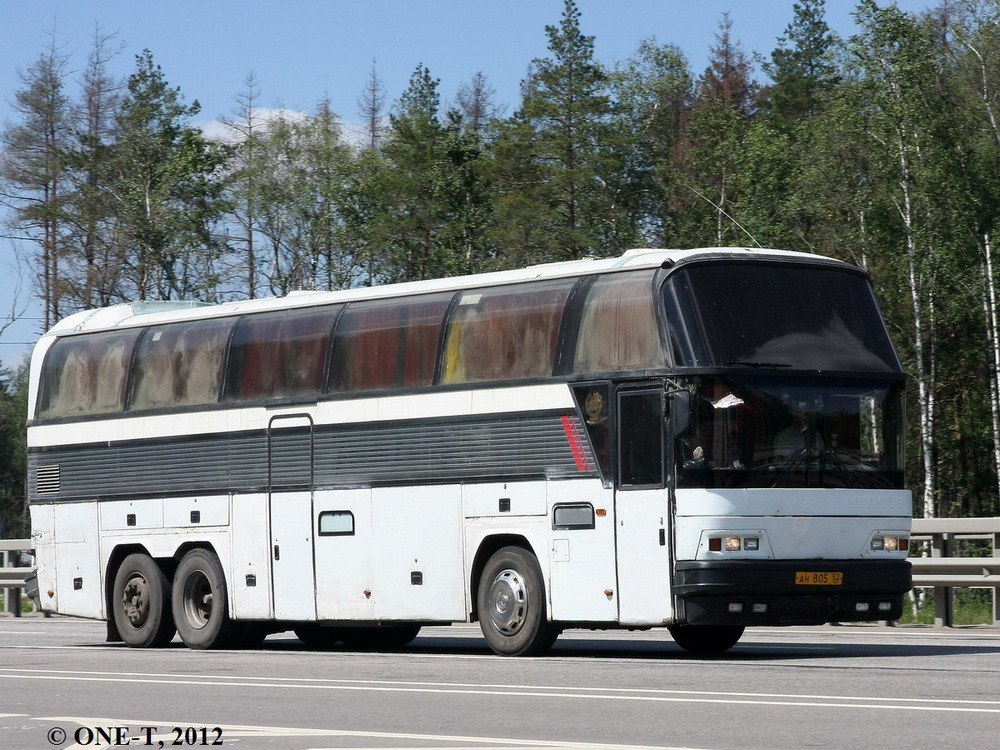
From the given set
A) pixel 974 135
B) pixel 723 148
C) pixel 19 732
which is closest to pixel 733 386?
pixel 19 732

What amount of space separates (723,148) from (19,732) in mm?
52478

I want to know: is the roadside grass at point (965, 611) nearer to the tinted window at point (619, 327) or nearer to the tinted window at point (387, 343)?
the tinted window at point (619, 327)

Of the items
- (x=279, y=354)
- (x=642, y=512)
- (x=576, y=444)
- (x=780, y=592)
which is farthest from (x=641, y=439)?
(x=279, y=354)

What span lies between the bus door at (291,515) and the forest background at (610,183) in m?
29.1

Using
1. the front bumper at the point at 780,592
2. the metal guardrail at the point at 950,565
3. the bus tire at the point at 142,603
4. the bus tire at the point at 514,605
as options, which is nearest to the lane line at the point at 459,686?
the front bumper at the point at 780,592

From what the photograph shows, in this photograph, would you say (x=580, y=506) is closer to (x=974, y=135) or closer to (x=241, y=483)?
(x=241, y=483)

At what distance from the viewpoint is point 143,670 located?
1548cm

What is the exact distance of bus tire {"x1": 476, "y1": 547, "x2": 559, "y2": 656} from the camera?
16062 millimetres

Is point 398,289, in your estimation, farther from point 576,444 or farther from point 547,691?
point 547,691

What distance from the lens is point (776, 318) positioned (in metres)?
15.5

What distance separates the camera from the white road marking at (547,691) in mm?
10359

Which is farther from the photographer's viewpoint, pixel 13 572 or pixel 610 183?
pixel 610 183

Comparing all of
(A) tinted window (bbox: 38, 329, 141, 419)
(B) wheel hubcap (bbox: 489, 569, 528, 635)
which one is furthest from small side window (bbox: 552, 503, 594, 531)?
(A) tinted window (bbox: 38, 329, 141, 419)

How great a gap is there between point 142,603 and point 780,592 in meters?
8.35
